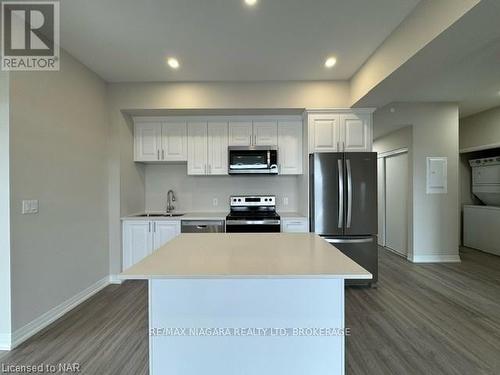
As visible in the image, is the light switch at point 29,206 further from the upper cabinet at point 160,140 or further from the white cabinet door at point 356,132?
the white cabinet door at point 356,132

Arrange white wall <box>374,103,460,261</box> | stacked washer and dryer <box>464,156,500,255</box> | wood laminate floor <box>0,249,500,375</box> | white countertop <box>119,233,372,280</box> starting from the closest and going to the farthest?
white countertop <box>119,233,372,280</box>, wood laminate floor <box>0,249,500,375</box>, white wall <box>374,103,460,261</box>, stacked washer and dryer <box>464,156,500,255</box>

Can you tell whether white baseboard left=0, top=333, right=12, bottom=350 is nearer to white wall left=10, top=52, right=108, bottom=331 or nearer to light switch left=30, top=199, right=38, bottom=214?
white wall left=10, top=52, right=108, bottom=331

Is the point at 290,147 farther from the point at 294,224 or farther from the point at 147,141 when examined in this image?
the point at 147,141

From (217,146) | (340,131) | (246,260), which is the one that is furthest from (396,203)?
(246,260)

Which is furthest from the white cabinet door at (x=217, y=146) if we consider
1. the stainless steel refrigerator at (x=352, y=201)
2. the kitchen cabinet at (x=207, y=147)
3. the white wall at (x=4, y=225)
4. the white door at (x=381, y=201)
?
the white door at (x=381, y=201)

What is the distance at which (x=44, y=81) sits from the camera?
2.60 metres

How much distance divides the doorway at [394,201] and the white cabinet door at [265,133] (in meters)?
2.54

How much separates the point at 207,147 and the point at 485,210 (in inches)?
216

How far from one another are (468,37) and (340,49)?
1.18 metres

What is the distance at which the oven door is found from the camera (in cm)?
364

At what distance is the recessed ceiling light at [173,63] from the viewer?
10.1ft

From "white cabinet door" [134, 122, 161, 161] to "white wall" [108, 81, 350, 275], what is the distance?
323 mm

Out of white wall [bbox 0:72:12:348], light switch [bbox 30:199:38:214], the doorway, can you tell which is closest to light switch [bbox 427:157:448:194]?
the doorway

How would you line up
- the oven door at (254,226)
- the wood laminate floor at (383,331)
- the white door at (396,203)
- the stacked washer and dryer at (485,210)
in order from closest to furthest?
the wood laminate floor at (383,331)
the oven door at (254,226)
the white door at (396,203)
the stacked washer and dryer at (485,210)
